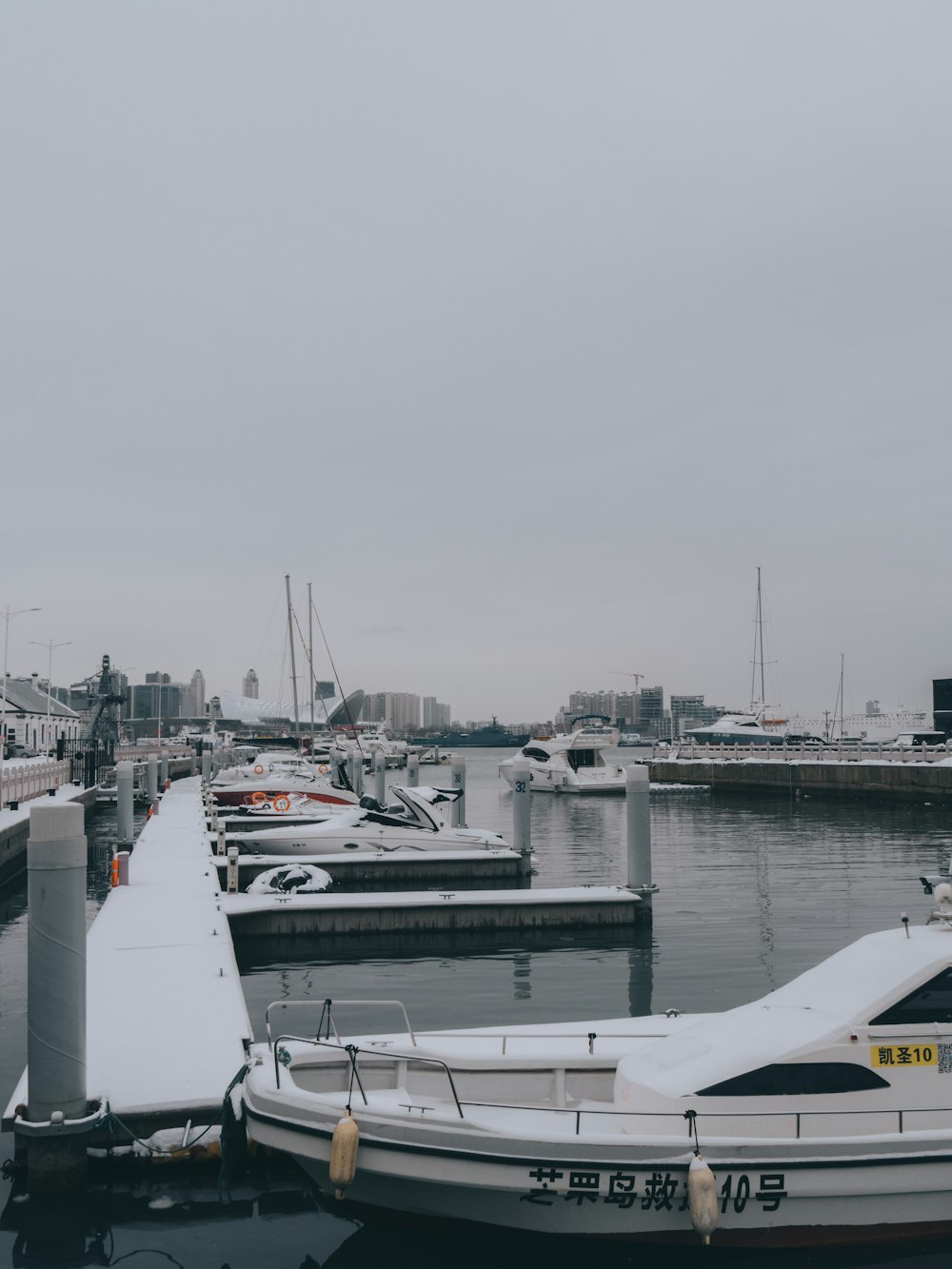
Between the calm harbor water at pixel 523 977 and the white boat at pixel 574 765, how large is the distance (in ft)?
56.7

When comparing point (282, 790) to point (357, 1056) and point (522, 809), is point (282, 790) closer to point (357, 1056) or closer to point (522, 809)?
point (522, 809)

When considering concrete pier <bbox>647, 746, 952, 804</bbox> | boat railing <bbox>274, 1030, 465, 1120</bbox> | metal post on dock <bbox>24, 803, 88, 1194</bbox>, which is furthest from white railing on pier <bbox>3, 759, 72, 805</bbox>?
concrete pier <bbox>647, 746, 952, 804</bbox>

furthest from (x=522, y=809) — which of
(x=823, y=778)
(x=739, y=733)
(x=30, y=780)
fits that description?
(x=739, y=733)

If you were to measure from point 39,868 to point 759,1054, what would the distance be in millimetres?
5721

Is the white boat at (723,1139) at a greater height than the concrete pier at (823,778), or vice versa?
the white boat at (723,1139)

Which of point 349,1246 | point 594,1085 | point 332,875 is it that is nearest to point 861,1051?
point 594,1085

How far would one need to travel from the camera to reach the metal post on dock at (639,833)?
20.0 metres

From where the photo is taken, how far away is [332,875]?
24.5 metres

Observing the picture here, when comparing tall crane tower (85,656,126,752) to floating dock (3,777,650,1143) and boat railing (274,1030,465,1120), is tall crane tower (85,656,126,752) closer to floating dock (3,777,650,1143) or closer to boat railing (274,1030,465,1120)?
floating dock (3,777,650,1143)

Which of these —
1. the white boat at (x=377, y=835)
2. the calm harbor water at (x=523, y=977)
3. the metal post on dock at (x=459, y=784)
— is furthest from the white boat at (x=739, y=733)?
the white boat at (x=377, y=835)

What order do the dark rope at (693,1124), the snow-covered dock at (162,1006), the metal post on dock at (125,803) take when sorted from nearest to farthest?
the dark rope at (693,1124)
the snow-covered dock at (162,1006)
the metal post on dock at (125,803)

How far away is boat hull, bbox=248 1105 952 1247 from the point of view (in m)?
7.26

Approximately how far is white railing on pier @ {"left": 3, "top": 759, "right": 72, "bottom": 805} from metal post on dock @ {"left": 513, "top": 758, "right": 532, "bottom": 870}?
17.9 metres

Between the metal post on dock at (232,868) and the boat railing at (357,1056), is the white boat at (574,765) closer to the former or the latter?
the metal post on dock at (232,868)
